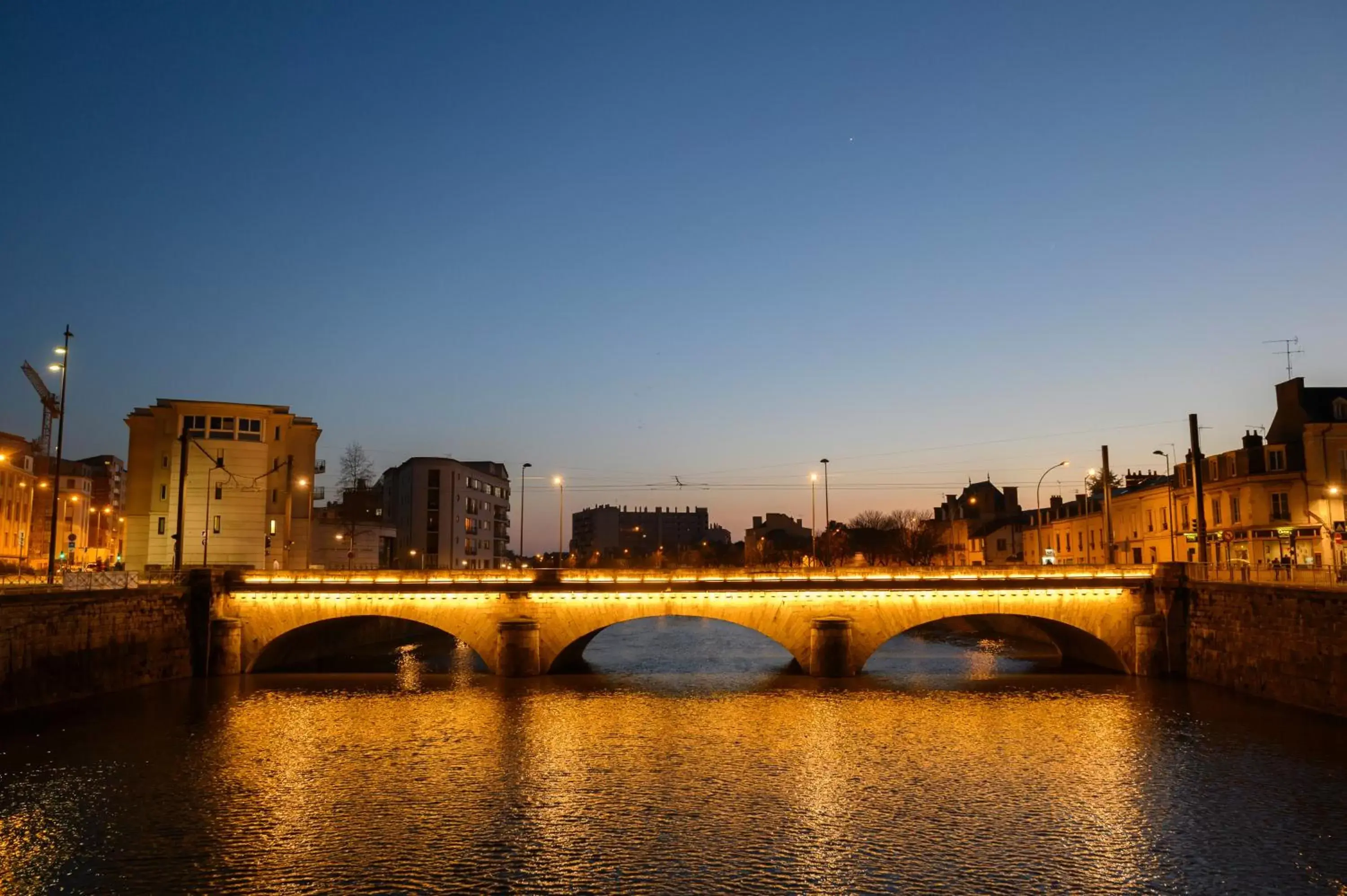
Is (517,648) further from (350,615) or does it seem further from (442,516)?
(442,516)

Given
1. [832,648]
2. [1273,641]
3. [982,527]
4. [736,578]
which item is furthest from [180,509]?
[982,527]

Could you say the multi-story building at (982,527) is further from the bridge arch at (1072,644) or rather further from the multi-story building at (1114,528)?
the bridge arch at (1072,644)

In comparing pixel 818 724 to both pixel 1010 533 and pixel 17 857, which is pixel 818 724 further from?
pixel 1010 533

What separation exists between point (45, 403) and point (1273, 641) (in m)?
114

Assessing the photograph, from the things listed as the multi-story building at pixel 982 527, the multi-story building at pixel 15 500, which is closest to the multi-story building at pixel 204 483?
the multi-story building at pixel 15 500

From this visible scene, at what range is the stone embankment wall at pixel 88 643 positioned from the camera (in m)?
46.8

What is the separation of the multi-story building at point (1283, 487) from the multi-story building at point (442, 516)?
9498 centimetres

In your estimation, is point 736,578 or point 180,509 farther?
point 180,509

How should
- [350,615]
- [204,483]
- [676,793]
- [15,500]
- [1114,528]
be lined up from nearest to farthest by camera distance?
1. [676,793]
2. [350,615]
3. [204,483]
4. [1114,528]
5. [15,500]

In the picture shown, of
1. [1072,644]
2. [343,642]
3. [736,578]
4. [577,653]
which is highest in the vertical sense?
[736,578]

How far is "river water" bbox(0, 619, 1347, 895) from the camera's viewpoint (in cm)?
2502

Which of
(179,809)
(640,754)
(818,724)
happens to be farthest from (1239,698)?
(179,809)

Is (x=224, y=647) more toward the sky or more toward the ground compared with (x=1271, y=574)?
more toward the ground

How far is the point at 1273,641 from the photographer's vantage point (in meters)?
48.4
